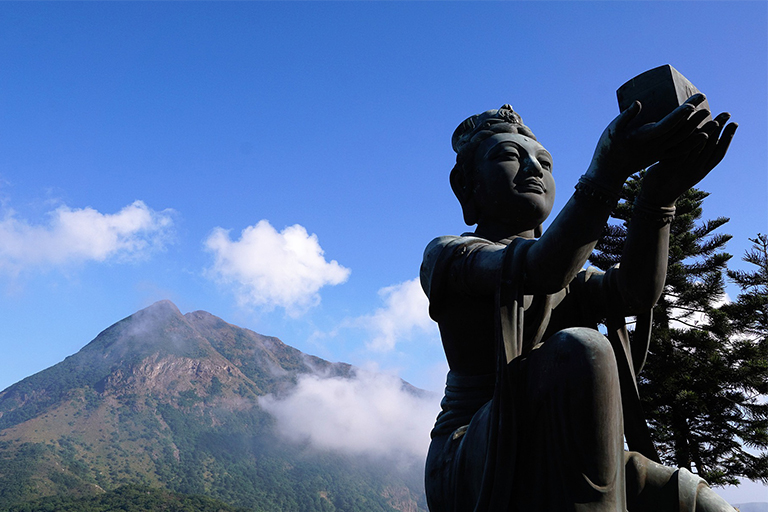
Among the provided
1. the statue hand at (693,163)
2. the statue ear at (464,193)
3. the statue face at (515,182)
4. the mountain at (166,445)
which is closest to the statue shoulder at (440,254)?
the statue face at (515,182)

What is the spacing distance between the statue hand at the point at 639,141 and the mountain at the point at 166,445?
359ft

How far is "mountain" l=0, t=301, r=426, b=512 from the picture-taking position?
120188 mm

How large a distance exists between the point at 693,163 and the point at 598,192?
19.0 inches

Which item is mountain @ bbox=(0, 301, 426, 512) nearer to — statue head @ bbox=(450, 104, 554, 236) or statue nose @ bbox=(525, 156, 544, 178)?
statue head @ bbox=(450, 104, 554, 236)

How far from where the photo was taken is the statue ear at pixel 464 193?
12.5 feet

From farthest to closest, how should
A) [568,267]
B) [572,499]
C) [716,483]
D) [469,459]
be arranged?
[716,483] < [469,459] < [568,267] < [572,499]

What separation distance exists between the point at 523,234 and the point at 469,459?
55.8 inches

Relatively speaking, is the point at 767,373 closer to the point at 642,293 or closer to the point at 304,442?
the point at 642,293

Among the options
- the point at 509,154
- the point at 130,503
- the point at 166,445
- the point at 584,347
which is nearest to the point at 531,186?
the point at 509,154

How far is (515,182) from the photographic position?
350 cm

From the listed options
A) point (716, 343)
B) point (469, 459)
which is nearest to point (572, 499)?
point (469, 459)

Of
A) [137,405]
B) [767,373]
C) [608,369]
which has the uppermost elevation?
[137,405]

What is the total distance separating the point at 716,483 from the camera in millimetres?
15398

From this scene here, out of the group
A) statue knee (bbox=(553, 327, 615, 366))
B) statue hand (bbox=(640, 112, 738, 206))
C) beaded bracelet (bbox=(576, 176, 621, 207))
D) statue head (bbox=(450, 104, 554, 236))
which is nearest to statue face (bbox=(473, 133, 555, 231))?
statue head (bbox=(450, 104, 554, 236))
